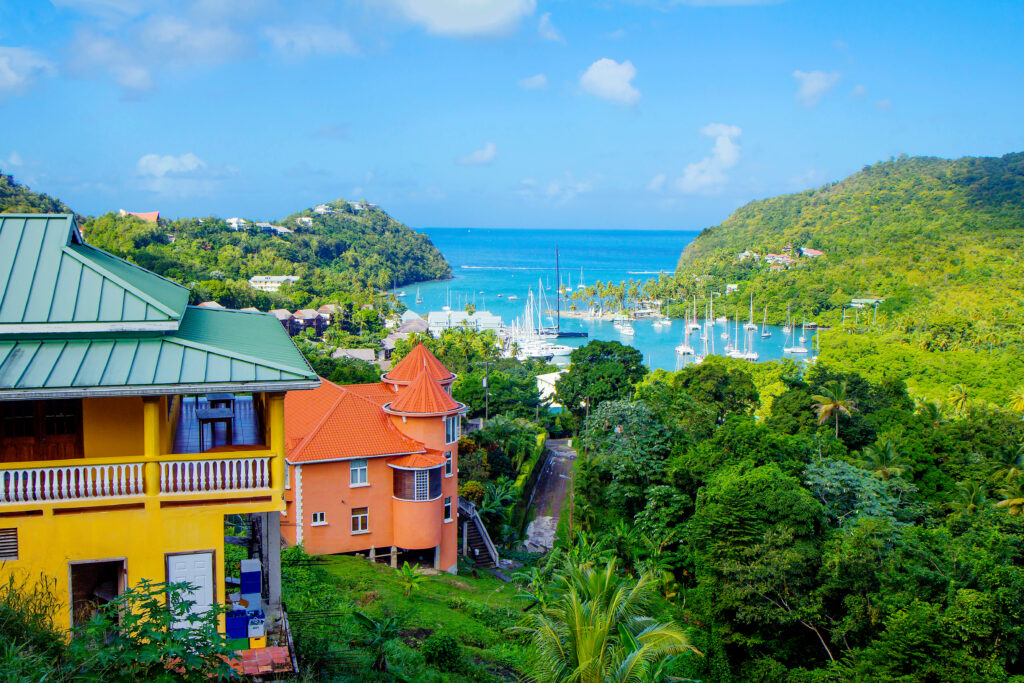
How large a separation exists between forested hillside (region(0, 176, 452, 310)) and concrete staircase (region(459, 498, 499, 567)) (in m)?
44.3

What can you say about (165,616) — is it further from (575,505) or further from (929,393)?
(929,393)

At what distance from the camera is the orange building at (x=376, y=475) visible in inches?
837

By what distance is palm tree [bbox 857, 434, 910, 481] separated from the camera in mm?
25281

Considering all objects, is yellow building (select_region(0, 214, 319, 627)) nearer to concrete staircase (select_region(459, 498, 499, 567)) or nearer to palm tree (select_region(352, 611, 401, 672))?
palm tree (select_region(352, 611, 401, 672))

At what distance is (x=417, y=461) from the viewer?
21719mm

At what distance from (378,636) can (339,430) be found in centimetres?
1018

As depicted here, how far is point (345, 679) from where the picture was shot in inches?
392

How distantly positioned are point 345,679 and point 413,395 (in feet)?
42.3

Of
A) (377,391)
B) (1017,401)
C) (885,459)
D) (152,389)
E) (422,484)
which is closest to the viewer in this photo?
(152,389)

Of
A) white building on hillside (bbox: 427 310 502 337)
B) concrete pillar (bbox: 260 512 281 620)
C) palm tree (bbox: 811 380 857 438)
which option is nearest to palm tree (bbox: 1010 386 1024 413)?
palm tree (bbox: 811 380 857 438)

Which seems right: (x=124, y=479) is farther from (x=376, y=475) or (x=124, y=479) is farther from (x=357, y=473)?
(x=376, y=475)

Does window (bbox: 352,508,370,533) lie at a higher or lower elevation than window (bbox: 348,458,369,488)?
lower

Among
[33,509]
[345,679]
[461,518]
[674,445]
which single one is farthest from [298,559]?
[674,445]

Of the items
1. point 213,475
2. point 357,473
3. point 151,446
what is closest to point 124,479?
point 151,446
